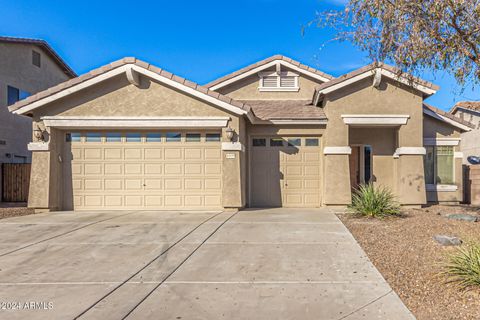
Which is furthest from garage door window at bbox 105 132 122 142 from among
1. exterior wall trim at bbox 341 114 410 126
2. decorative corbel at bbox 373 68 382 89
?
decorative corbel at bbox 373 68 382 89

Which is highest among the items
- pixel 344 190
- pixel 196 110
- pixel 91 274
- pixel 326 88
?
pixel 326 88

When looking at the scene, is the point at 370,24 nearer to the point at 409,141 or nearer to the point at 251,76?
the point at 409,141

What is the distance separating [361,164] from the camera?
14062 millimetres

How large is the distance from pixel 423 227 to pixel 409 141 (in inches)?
182

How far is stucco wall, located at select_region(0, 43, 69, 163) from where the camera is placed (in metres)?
17.3

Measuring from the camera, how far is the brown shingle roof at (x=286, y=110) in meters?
13.0

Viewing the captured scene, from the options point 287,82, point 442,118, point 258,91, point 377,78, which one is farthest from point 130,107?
point 442,118

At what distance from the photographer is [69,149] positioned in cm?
1248

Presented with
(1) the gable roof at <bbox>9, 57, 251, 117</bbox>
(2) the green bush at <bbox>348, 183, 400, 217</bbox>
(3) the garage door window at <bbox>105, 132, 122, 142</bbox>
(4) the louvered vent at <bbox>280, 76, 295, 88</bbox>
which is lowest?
(2) the green bush at <bbox>348, 183, 400, 217</bbox>

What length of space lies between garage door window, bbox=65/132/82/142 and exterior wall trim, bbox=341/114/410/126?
8896 millimetres

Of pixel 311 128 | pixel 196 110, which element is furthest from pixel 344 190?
pixel 196 110

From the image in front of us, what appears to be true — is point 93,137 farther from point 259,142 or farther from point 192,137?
point 259,142

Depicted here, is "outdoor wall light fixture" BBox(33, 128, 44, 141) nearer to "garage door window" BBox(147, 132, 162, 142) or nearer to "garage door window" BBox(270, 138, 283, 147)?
"garage door window" BBox(147, 132, 162, 142)

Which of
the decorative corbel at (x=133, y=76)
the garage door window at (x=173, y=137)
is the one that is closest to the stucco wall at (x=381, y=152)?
the garage door window at (x=173, y=137)
